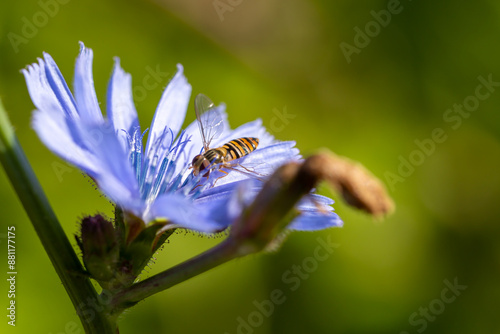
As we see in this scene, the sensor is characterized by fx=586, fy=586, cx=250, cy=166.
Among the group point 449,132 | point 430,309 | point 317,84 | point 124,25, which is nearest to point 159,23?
point 124,25

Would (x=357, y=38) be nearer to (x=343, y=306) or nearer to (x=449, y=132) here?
(x=449, y=132)

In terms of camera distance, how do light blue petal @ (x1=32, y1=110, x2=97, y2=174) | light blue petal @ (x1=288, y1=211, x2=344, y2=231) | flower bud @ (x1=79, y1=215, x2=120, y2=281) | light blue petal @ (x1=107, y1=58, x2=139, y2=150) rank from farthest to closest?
light blue petal @ (x1=107, y1=58, x2=139, y2=150)
light blue petal @ (x1=288, y1=211, x2=344, y2=231)
flower bud @ (x1=79, y1=215, x2=120, y2=281)
light blue petal @ (x1=32, y1=110, x2=97, y2=174)

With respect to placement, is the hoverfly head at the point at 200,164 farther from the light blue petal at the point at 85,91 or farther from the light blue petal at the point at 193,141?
the light blue petal at the point at 85,91

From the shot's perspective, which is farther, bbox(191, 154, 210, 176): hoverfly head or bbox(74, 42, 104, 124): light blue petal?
bbox(191, 154, 210, 176): hoverfly head

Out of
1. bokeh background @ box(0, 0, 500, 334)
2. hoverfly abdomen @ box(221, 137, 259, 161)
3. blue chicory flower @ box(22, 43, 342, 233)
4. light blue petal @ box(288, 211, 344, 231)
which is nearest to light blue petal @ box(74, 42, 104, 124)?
blue chicory flower @ box(22, 43, 342, 233)

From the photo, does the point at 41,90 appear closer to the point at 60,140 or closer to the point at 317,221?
the point at 60,140

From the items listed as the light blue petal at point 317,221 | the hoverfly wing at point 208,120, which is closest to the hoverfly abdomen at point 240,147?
the hoverfly wing at point 208,120

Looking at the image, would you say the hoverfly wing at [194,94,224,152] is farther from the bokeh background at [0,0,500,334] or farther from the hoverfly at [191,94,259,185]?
the bokeh background at [0,0,500,334]
